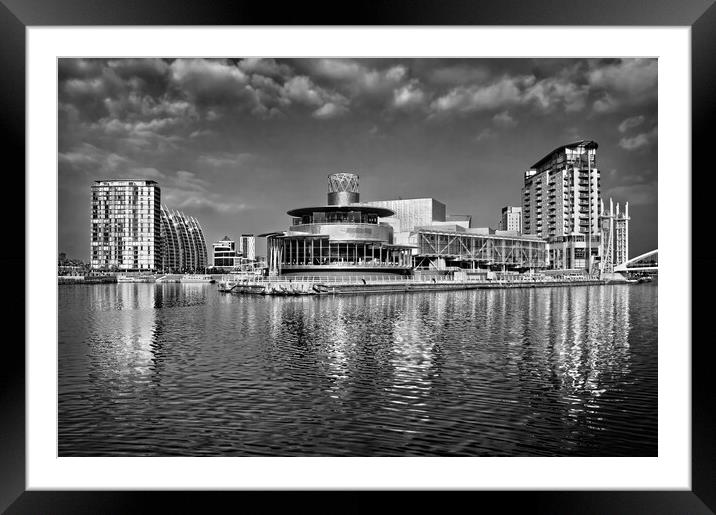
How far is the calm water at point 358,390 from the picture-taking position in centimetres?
998

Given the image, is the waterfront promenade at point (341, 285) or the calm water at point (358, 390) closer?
the calm water at point (358, 390)

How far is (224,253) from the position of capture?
147 m

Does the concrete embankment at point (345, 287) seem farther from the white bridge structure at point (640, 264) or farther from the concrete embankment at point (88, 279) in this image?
the concrete embankment at point (88, 279)

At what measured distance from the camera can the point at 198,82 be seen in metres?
55.7

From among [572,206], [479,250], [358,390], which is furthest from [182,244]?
[358,390]

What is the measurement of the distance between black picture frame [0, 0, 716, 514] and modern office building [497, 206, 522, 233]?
14878cm

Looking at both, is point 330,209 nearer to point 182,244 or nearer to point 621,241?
point 621,241

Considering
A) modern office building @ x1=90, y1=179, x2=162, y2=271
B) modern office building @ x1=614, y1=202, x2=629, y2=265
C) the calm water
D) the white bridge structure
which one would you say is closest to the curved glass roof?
modern office building @ x1=90, y1=179, x2=162, y2=271

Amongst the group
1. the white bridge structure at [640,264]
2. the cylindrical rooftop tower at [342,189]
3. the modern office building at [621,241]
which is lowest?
the white bridge structure at [640,264]

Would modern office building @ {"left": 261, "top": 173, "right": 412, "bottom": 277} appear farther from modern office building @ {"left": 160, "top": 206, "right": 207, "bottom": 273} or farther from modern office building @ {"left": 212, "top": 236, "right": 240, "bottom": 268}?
modern office building @ {"left": 212, "top": 236, "right": 240, "bottom": 268}
